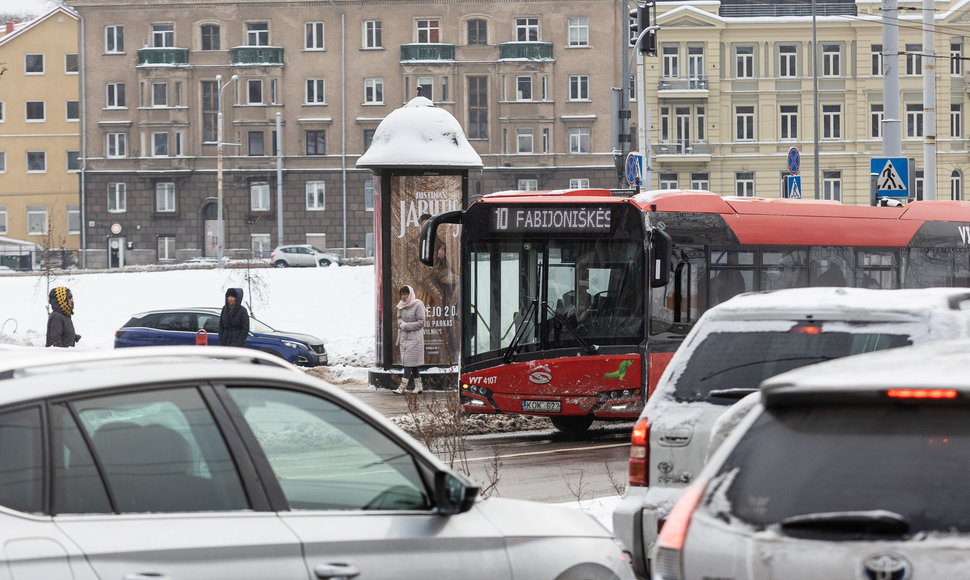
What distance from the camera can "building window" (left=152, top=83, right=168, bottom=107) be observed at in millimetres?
74812

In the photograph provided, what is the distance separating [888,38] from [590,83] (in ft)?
172

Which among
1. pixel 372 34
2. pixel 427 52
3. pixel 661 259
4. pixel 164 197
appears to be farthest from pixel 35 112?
pixel 661 259

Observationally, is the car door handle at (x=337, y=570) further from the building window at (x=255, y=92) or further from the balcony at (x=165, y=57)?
the balcony at (x=165, y=57)

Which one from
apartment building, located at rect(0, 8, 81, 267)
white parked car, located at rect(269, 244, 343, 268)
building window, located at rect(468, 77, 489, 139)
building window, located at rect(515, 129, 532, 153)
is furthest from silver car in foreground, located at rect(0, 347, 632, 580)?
apartment building, located at rect(0, 8, 81, 267)

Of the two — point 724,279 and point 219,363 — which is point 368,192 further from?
point 219,363

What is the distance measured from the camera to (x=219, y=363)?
4.45 metres

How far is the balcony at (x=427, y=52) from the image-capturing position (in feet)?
242

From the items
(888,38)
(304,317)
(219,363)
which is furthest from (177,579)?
(304,317)

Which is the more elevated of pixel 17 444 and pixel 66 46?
pixel 66 46

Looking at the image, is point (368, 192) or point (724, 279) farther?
point (368, 192)

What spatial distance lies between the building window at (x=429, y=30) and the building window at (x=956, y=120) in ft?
88.9

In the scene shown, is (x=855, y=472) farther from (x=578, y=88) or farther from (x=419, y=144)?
(x=578, y=88)

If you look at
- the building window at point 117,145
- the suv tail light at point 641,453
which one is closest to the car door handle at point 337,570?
the suv tail light at point 641,453

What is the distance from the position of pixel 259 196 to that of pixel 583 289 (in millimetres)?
61029
